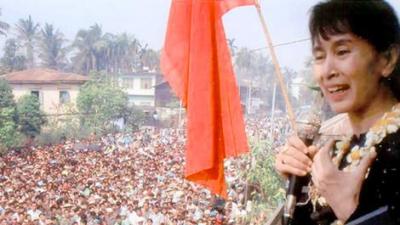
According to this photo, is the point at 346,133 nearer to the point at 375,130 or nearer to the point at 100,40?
the point at 375,130

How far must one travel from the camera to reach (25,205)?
5781mm

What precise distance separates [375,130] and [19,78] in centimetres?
517

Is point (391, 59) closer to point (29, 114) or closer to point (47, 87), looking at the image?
point (29, 114)

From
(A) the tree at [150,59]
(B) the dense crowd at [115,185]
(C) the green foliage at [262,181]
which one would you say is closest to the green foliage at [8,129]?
(B) the dense crowd at [115,185]

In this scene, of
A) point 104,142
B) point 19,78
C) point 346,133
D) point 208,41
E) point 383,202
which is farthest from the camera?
point 104,142

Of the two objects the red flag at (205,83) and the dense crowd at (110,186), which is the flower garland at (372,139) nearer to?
the red flag at (205,83)

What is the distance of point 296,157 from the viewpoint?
0.60 meters

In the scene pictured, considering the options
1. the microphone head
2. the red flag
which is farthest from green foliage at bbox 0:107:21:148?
the microphone head

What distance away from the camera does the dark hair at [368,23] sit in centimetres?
61

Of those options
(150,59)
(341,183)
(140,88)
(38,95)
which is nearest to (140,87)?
(140,88)

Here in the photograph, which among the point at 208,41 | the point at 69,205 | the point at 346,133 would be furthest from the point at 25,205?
the point at 346,133

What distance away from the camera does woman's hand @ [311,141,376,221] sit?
1.73ft

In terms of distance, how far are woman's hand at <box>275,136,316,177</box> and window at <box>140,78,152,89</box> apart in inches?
218

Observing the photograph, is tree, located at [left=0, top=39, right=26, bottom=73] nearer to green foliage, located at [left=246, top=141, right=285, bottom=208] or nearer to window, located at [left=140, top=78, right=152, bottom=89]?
window, located at [left=140, top=78, right=152, bottom=89]
